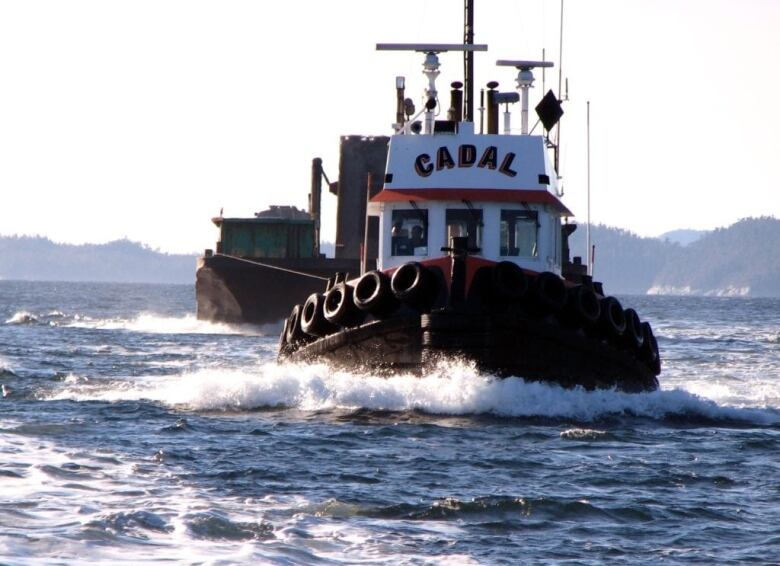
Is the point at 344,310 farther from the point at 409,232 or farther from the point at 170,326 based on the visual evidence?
the point at 170,326

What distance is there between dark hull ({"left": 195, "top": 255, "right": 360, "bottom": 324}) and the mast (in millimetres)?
22152

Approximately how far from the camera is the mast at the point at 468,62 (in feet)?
71.8

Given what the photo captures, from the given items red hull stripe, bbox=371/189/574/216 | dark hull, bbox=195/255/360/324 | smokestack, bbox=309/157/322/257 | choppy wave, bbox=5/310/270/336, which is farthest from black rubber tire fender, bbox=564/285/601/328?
smokestack, bbox=309/157/322/257

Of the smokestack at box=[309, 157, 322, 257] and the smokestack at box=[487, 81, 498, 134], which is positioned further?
the smokestack at box=[309, 157, 322, 257]

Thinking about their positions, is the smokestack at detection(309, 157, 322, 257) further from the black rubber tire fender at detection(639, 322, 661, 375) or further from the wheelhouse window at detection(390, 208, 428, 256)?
the wheelhouse window at detection(390, 208, 428, 256)

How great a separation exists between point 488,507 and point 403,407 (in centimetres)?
636

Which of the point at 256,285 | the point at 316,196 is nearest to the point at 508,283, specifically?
the point at 256,285

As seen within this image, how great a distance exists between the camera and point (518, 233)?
19047 mm

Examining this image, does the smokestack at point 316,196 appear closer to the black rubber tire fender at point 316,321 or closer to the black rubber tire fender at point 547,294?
the black rubber tire fender at point 316,321

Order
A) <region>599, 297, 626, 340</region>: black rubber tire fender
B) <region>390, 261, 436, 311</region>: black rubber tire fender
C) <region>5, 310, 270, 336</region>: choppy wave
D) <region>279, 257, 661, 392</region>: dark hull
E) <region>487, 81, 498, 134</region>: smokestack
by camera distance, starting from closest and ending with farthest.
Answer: <region>279, 257, 661, 392</region>: dark hull → <region>390, 261, 436, 311</region>: black rubber tire fender → <region>599, 297, 626, 340</region>: black rubber tire fender → <region>487, 81, 498, 134</region>: smokestack → <region>5, 310, 270, 336</region>: choppy wave

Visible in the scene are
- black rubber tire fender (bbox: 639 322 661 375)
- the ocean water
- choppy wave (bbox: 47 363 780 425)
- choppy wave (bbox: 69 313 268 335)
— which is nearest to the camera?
the ocean water

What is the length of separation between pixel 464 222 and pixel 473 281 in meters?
2.16

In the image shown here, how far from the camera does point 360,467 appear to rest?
13.2 metres

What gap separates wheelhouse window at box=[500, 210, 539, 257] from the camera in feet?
62.4
